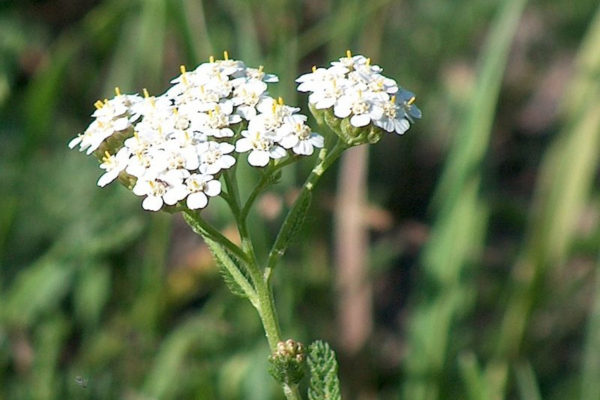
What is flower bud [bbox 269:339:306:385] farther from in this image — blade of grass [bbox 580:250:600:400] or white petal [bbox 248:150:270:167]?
blade of grass [bbox 580:250:600:400]

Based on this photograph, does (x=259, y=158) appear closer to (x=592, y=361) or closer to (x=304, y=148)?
(x=304, y=148)

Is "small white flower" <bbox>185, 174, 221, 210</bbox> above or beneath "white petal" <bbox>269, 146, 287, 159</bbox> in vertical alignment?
beneath

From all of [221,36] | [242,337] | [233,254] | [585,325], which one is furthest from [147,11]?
[585,325]

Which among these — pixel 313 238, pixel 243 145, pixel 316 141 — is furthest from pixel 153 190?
pixel 313 238

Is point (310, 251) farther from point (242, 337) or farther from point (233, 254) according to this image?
point (233, 254)

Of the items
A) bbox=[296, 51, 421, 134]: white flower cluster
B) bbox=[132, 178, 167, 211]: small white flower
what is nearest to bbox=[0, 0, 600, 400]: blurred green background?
bbox=[296, 51, 421, 134]: white flower cluster

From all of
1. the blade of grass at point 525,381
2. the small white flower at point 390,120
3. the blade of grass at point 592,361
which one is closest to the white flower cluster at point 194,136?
the small white flower at point 390,120

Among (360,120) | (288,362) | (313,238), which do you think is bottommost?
(288,362)
